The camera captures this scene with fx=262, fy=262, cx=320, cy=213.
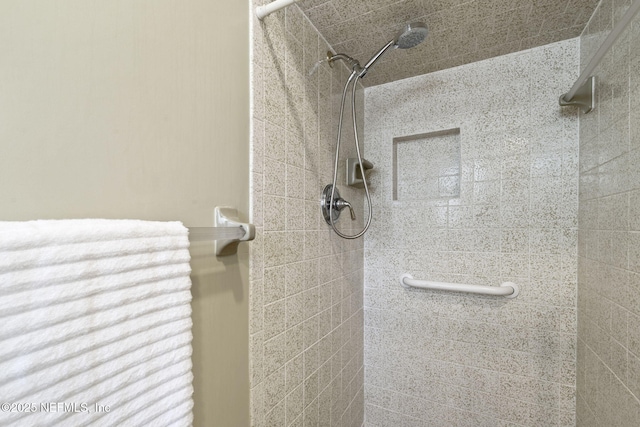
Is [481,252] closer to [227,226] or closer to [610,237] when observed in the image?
[610,237]

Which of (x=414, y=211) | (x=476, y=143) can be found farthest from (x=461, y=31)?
(x=414, y=211)

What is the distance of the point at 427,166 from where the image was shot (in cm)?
154

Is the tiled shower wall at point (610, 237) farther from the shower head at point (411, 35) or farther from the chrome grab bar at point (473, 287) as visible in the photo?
the shower head at point (411, 35)

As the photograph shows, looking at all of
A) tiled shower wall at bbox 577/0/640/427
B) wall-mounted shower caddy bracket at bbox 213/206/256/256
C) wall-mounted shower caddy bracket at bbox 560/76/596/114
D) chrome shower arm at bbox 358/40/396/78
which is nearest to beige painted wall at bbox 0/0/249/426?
wall-mounted shower caddy bracket at bbox 213/206/256/256

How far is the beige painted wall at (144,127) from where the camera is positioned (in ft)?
1.19

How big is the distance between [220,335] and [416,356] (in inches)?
47.1

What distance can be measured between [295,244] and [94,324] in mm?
619

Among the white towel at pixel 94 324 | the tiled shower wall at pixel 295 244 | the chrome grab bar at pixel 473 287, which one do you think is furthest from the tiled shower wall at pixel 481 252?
the white towel at pixel 94 324

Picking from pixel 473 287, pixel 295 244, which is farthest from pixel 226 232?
pixel 473 287

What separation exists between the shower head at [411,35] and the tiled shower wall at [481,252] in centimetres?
44

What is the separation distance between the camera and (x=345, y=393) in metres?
1.30

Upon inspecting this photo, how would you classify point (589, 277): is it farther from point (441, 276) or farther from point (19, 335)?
point (19, 335)

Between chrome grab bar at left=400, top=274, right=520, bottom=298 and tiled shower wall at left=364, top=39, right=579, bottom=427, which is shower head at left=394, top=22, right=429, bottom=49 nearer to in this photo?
tiled shower wall at left=364, top=39, right=579, bottom=427

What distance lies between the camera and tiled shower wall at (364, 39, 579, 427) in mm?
1181
